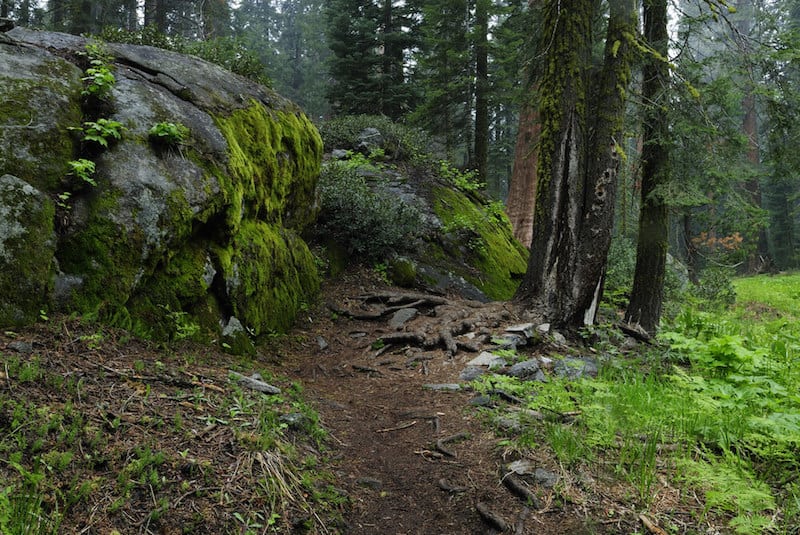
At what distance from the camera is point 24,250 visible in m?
3.51

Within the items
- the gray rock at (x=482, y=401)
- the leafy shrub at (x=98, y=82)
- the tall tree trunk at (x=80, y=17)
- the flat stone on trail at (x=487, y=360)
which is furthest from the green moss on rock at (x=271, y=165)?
the tall tree trunk at (x=80, y=17)

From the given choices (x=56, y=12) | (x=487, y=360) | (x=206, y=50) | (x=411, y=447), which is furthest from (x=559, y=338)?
(x=56, y=12)

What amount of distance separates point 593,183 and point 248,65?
250 inches

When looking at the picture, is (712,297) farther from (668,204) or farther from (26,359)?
(26,359)

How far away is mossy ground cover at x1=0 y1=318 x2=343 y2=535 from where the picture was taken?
2107 millimetres

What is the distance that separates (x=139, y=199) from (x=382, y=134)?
9.68 metres

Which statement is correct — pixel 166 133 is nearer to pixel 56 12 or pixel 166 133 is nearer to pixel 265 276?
pixel 265 276

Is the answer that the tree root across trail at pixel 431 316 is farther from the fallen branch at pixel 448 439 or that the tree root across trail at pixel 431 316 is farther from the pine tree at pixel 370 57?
the pine tree at pixel 370 57

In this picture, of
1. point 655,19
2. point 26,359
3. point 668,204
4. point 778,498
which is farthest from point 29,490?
point 655,19

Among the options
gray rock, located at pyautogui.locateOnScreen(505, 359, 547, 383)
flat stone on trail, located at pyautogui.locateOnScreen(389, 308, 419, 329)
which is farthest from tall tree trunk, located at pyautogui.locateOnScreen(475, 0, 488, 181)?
gray rock, located at pyautogui.locateOnScreen(505, 359, 547, 383)

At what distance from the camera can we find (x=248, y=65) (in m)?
8.46

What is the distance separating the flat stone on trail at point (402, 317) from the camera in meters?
7.28

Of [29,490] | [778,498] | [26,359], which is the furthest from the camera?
[26,359]

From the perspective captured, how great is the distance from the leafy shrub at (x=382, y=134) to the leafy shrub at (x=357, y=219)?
138 inches
